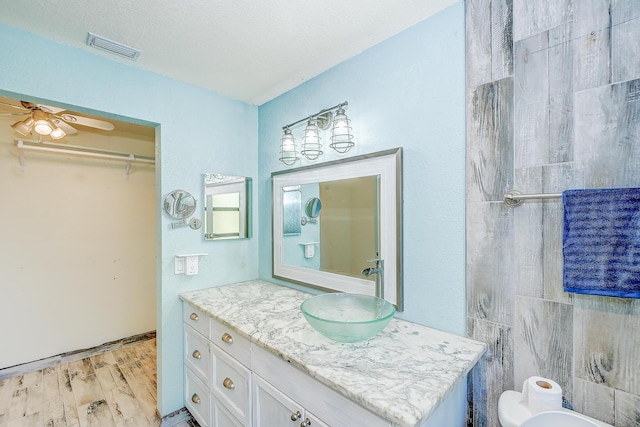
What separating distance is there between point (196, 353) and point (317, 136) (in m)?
1.59

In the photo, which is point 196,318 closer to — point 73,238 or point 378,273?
point 378,273

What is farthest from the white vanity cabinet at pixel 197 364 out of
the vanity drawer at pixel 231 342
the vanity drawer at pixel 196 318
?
the vanity drawer at pixel 231 342

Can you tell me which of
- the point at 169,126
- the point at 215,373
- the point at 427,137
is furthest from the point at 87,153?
the point at 427,137

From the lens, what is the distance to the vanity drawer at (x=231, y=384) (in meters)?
1.32

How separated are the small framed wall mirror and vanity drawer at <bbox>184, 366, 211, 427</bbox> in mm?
950

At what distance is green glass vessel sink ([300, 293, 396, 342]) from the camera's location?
1.11m

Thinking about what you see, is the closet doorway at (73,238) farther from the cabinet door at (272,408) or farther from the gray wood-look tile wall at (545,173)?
the gray wood-look tile wall at (545,173)

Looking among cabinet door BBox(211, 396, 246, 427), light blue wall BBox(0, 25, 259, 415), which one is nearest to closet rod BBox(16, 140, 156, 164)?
light blue wall BBox(0, 25, 259, 415)

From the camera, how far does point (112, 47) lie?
60.9 inches

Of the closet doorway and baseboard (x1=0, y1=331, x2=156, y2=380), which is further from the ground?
the closet doorway

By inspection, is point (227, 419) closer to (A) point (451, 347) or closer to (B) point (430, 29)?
(A) point (451, 347)

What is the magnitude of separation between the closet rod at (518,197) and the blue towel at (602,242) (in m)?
0.06

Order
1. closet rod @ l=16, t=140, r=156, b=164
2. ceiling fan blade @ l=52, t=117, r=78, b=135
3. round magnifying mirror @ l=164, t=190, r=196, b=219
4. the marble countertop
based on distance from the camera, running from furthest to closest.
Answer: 1. closet rod @ l=16, t=140, r=156, b=164
2. ceiling fan blade @ l=52, t=117, r=78, b=135
3. round magnifying mirror @ l=164, t=190, r=196, b=219
4. the marble countertop

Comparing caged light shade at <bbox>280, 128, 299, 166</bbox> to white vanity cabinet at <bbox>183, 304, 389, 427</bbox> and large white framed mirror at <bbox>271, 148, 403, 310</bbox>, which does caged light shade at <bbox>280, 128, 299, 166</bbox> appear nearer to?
large white framed mirror at <bbox>271, 148, 403, 310</bbox>
